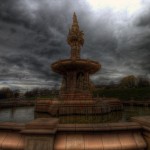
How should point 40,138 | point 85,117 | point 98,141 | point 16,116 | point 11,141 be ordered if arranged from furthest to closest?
1. point 16,116
2. point 85,117
3. point 11,141
4. point 98,141
5. point 40,138

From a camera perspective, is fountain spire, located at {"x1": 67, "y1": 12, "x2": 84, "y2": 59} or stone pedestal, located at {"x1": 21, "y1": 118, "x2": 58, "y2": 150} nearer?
stone pedestal, located at {"x1": 21, "y1": 118, "x2": 58, "y2": 150}

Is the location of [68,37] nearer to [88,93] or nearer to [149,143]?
[88,93]

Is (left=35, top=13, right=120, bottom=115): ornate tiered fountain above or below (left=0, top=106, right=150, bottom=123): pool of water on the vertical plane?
above

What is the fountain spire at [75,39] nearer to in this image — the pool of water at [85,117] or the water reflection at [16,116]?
the water reflection at [16,116]

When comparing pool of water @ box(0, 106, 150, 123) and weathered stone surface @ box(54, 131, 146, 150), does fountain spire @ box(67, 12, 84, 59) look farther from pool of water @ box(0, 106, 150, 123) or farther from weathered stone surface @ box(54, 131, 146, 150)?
weathered stone surface @ box(54, 131, 146, 150)

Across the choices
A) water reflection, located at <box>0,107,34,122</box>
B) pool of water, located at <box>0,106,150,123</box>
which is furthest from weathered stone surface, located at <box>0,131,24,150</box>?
water reflection, located at <box>0,107,34,122</box>

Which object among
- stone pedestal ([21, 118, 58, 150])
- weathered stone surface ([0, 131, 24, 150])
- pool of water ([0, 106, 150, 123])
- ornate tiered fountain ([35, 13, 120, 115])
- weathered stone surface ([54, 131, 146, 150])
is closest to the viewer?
stone pedestal ([21, 118, 58, 150])

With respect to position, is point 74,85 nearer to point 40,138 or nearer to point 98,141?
point 98,141

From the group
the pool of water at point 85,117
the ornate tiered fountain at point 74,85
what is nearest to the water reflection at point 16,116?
the pool of water at point 85,117

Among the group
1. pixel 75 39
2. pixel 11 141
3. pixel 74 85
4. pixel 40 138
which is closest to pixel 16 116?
pixel 74 85

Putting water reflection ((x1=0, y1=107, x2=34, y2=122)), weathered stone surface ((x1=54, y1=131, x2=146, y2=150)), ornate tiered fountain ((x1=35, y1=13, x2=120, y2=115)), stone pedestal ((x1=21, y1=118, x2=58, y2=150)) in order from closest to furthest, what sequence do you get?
stone pedestal ((x1=21, y1=118, x2=58, y2=150)), weathered stone surface ((x1=54, y1=131, x2=146, y2=150)), water reflection ((x1=0, y1=107, x2=34, y2=122)), ornate tiered fountain ((x1=35, y1=13, x2=120, y2=115))

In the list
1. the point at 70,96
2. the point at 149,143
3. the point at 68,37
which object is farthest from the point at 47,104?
the point at 149,143

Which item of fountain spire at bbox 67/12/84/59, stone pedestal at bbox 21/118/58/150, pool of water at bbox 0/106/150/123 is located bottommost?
pool of water at bbox 0/106/150/123

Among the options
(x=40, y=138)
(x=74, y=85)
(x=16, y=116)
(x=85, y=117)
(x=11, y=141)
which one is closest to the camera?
(x=40, y=138)
